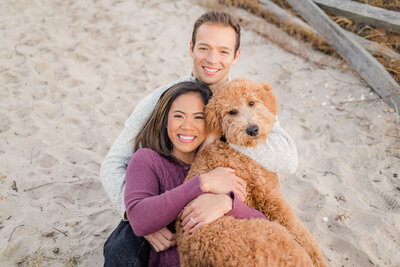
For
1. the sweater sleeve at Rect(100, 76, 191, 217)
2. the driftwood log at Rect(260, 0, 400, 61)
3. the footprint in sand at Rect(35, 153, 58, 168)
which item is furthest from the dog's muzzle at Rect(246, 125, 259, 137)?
the driftwood log at Rect(260, 0, 400, 61)

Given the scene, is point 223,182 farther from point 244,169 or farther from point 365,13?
point 365,13

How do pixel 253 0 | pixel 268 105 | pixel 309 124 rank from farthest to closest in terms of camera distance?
pixel 253 0
pixel 309 124
pixel 268 105

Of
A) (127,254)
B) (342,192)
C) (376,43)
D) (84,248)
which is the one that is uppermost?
(376,43)

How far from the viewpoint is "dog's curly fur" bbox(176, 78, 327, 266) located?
61.1 inches

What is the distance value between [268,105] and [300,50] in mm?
3324

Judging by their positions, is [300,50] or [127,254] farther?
[300,50]

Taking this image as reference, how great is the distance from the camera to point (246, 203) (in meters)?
2.03

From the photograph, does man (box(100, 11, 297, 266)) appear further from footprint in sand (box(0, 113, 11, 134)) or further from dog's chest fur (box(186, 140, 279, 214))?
footprint in sand (box(0, 113, 11, 134))

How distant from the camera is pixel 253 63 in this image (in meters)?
5.11

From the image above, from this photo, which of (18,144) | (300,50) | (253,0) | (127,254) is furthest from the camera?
(253,0)

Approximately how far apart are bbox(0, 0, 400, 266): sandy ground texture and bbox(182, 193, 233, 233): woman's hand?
4.00ft

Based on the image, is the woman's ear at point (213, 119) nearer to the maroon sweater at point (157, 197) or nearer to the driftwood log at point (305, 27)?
the maroon sweater at point (157, 197)

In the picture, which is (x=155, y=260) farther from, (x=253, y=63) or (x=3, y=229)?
(x=253, y=63)

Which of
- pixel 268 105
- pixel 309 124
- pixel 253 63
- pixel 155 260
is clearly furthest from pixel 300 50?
pixel 155 260
